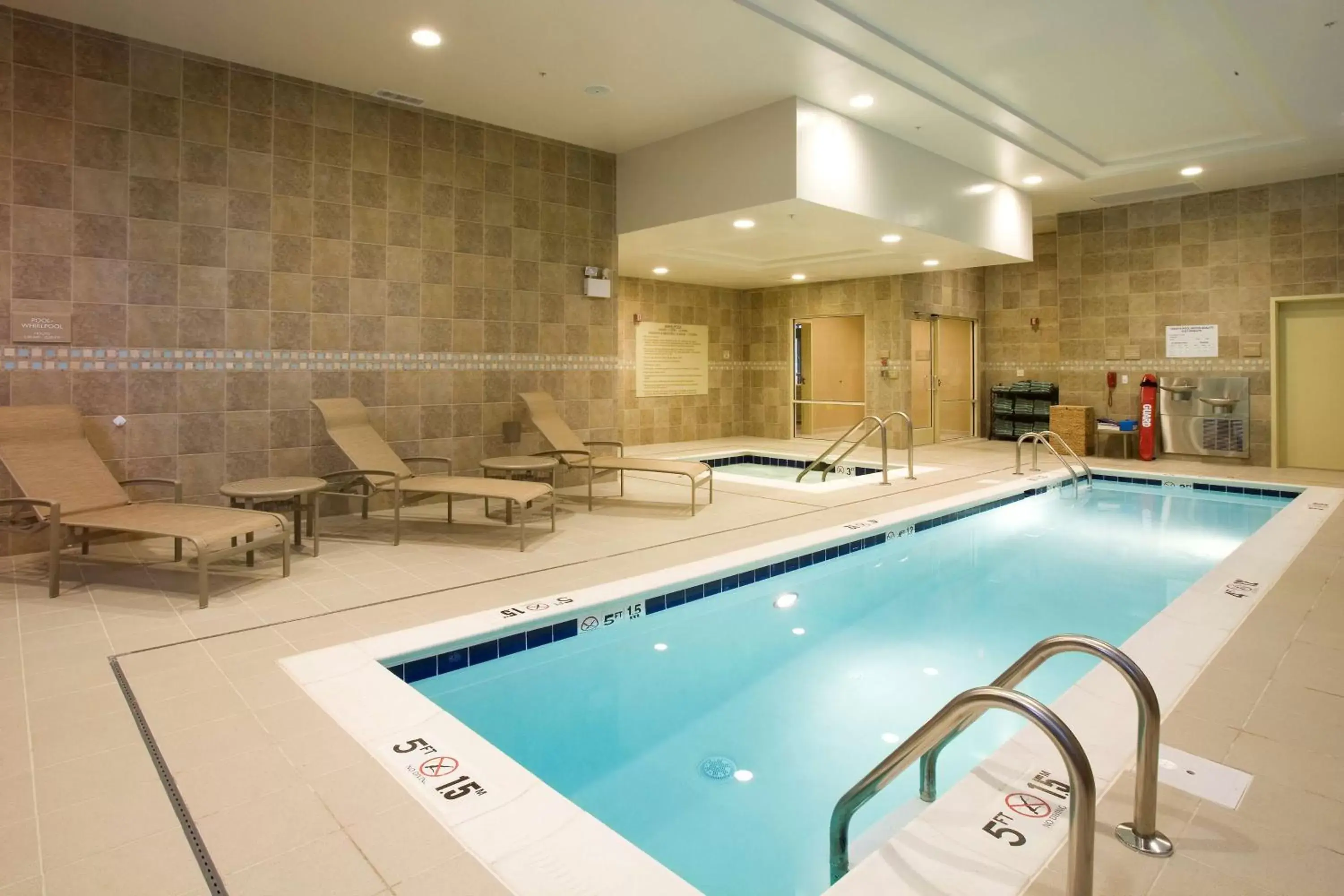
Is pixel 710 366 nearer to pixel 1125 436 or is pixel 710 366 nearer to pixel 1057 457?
pixel 1057 457

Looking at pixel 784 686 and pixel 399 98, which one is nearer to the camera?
pixel 784 686

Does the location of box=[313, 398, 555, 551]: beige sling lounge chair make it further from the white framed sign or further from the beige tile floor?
the white framed sign

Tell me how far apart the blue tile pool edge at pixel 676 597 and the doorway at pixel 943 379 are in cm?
389

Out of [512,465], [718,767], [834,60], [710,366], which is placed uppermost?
[834,60]

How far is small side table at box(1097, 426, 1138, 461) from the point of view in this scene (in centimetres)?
986

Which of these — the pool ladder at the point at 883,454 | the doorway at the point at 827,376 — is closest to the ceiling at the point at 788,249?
the doorway at the point at 827,376

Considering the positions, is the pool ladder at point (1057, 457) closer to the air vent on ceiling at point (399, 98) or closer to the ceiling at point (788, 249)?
the ceiling at point (788, 249)

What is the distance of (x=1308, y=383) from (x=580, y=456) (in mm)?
8466

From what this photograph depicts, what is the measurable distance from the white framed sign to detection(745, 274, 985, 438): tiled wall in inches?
119

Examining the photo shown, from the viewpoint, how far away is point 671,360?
11.9 m

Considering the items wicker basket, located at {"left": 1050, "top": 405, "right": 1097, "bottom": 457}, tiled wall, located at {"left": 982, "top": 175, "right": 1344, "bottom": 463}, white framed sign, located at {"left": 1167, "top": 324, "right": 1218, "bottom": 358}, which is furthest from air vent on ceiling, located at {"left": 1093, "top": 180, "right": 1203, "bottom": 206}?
wicker basket, located at {"left": 1050, "top": 405, "right": 1097, "bottom": 457}

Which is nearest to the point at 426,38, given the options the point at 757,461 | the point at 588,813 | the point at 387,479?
the point at 387,479

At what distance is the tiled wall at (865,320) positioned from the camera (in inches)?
431

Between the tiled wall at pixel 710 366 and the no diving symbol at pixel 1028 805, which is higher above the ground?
the tiled wall at pixel 710 366
